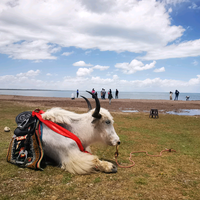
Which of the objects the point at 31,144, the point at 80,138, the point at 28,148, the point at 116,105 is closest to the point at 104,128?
the point at 80,138

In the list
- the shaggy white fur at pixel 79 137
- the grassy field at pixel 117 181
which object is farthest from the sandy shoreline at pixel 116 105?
the shaggy white fur at pixel 79 137

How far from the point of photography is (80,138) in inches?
197

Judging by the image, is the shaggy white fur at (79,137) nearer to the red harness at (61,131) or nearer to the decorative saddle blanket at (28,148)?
the red harness at (61,131)

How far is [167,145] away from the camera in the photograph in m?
7.43

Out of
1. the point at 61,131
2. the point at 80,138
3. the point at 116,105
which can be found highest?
the point at 61,131

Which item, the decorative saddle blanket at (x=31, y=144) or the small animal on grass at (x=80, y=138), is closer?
the small animal on grass at (x=80, y=138)

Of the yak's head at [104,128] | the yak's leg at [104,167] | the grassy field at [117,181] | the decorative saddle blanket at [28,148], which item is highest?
the yak's head at [104,128]

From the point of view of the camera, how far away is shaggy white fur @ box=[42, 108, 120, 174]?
447 centimetres

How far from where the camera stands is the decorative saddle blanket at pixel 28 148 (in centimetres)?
460

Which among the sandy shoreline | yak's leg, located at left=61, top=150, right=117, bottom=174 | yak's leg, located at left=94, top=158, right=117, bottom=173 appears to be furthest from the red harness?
the sandy shoreline

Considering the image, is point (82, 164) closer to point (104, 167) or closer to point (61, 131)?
point (104, 167)

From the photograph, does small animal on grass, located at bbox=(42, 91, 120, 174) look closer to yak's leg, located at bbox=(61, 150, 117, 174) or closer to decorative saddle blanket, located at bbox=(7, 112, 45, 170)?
yak's leg, located at bbox=(61, 150, 117, 174)

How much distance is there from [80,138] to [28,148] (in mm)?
1368

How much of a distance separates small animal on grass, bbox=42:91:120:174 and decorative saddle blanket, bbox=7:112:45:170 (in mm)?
209
